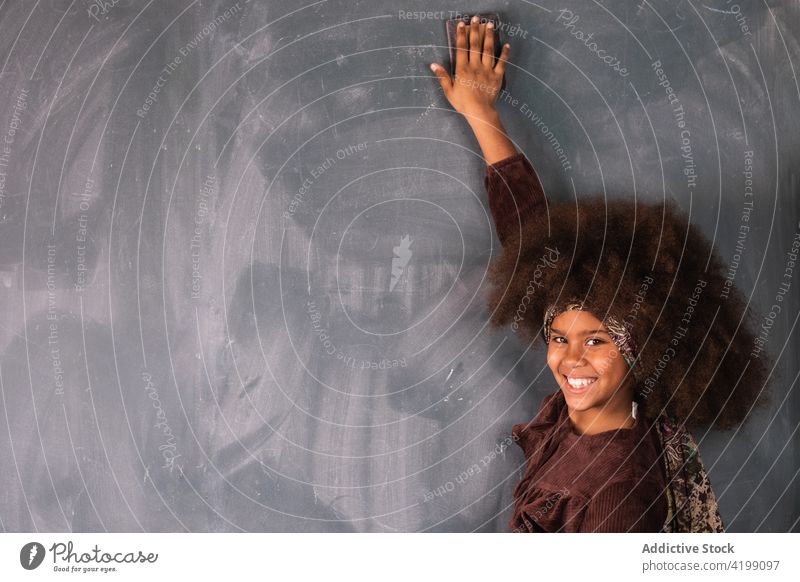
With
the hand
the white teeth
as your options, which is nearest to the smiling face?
the white teeth

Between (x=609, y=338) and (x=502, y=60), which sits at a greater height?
(x=502, y=60)

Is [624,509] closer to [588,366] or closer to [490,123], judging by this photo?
[588,366]

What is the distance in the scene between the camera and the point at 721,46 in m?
1.43

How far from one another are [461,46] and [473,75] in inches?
2.1

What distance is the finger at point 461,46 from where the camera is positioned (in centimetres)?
139

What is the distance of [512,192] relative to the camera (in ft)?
4.57

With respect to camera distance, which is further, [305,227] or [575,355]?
[305,227]

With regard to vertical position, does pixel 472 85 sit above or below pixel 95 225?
above

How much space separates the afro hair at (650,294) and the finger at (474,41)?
0.92 ft

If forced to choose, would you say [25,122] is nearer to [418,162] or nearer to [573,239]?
[418,162]

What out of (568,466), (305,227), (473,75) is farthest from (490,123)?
(568,466)

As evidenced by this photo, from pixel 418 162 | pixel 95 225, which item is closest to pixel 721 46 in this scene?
pixel 418 162

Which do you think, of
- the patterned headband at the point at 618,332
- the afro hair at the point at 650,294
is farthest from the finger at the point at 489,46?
the patterned headband at the point at 618,332

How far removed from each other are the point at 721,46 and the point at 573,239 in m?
0.42
